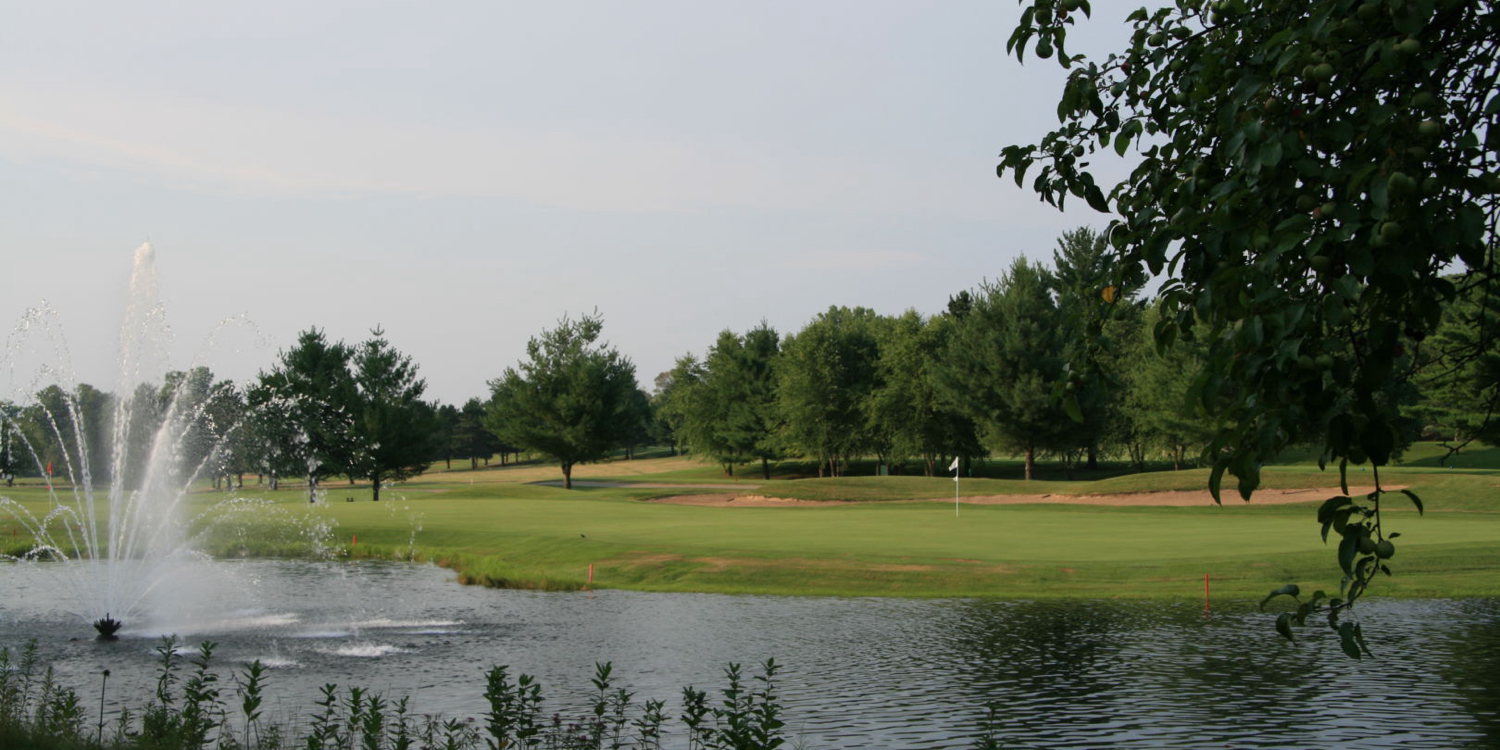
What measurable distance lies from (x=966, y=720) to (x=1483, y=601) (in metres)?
16.5

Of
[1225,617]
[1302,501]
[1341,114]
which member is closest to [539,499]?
[1302,501]

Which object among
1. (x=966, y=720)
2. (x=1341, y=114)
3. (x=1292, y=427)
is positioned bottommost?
(x=966, y=720)

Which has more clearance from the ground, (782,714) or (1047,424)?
(1047,424)

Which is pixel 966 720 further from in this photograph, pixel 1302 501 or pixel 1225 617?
pixel 1302 501

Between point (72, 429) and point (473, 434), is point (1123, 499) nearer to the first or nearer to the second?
point (72, 429)

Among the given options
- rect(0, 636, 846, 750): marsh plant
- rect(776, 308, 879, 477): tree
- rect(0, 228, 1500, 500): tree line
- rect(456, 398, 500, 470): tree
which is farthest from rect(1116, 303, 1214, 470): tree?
rect(456, 398, 500, 470): tree

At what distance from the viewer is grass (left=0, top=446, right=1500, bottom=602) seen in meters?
29.1

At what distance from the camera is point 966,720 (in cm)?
1608

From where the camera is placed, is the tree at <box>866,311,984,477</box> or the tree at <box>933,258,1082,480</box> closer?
the tree at <box>933,258,1082,480</box>

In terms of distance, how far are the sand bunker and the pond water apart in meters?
27.5

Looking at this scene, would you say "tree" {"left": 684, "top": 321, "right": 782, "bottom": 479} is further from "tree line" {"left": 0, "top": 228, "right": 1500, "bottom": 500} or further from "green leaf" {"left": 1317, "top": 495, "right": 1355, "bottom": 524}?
"green leaf" {"left": 1317, "top": 495, "right": 1355, "bottom": 524}

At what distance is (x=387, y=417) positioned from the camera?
7525 cm

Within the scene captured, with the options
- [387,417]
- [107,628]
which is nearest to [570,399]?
[387,417]

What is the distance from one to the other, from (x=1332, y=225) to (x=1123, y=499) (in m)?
54.7
